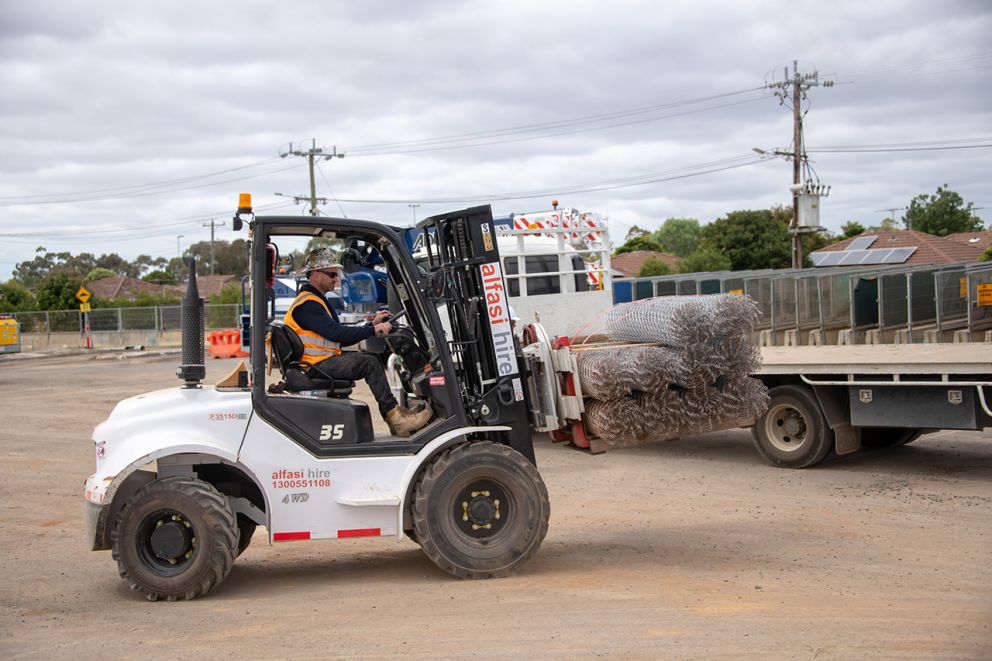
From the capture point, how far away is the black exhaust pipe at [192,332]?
6707 mm

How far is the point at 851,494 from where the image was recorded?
401 inches

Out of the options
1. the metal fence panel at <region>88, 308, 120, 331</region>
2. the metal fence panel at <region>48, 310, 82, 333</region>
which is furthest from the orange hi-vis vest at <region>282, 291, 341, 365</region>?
the metal fence panel at <region>48, 310, 82, 333</region>

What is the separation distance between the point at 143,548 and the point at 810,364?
25.4 feet

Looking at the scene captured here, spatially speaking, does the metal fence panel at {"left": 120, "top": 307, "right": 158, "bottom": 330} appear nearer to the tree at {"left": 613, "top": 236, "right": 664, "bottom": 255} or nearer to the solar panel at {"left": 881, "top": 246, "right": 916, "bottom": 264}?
the solar panel at {"left": 881, "top": 246, "right": 916, "bottom": 264}

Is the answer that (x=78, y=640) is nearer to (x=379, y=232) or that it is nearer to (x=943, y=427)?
(x=379, y=232)

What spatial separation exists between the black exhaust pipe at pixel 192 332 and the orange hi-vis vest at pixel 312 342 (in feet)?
1.99

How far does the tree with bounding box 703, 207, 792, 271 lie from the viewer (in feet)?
186

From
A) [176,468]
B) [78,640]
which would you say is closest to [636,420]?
[176,468]

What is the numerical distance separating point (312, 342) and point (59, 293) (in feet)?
176

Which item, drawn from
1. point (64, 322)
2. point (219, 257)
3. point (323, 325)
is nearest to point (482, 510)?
point (323, 325)

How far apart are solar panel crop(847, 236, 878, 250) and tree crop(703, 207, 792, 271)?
397 centimetres

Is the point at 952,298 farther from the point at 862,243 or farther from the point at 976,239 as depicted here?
the point at 976,239

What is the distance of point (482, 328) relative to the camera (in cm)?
736

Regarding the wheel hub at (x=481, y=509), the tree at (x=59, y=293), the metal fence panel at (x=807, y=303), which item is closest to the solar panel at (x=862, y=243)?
the metal fence panel at (x=807, y=303)
